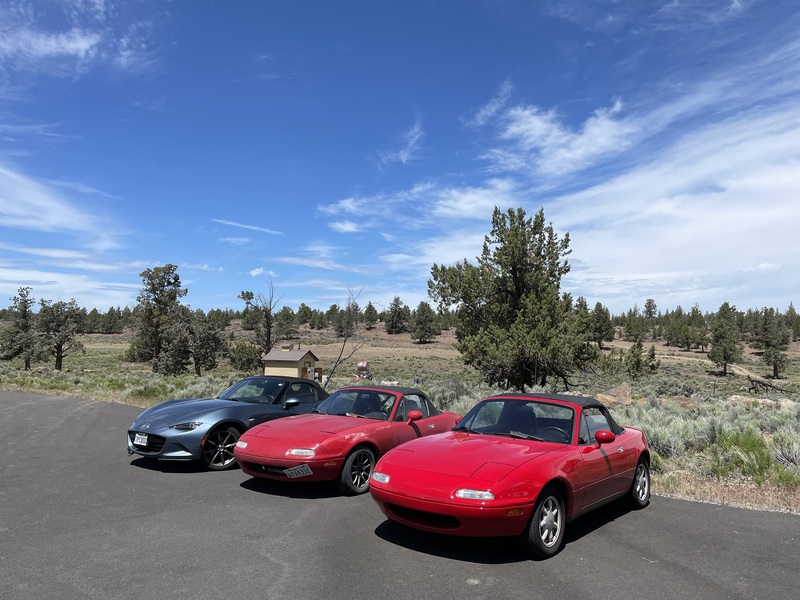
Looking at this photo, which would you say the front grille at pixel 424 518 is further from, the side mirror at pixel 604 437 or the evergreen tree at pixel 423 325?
the evergreen tree at pixel 423 325

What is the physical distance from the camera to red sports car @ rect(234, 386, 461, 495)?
6.64m

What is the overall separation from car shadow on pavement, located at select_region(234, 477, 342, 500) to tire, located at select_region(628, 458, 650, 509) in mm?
3538

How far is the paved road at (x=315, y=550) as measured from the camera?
406 cm

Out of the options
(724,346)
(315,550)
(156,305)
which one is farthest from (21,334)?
(724,346)

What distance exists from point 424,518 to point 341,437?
2.29 metres

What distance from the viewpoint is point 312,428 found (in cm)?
721

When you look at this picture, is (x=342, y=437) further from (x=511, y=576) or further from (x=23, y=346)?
(x=23, y=346)

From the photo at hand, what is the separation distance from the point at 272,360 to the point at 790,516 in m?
20.8

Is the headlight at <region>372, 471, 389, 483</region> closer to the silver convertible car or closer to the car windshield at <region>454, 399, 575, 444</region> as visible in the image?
the car windshield at <region>454, 399, 575, 444</region>

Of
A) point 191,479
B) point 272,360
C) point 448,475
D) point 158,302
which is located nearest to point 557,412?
point 448,475

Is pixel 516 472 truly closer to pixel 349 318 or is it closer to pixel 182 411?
pixel 182 411

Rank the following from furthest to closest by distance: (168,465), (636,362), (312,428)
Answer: (636,362)
(168,465)
(312,428)

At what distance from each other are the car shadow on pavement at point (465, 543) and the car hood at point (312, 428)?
1.53 meters

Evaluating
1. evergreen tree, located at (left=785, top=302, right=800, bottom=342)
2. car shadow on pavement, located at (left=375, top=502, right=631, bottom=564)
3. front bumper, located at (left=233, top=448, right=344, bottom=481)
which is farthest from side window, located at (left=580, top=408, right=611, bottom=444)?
evergreen tree, located at (left=785, top=302, right=800, bottom=342)
